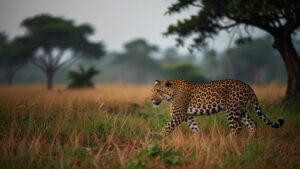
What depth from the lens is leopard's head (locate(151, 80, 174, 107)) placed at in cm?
995

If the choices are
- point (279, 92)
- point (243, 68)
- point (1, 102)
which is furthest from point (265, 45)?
point (1, 102)

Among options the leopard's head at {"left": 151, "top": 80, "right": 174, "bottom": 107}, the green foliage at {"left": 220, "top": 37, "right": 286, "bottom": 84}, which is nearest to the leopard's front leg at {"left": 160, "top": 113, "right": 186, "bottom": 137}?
the leopard's head at {"left": 151, "top": 80, "right": 174, "bottom": 107}

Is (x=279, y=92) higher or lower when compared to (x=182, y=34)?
lower

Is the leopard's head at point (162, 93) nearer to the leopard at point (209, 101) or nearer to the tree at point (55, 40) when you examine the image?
the leopard at point (209, 101)

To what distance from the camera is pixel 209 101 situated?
9625 millimetres

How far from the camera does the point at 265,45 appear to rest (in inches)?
2131

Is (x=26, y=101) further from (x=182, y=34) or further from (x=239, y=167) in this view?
(x=182, y=34)

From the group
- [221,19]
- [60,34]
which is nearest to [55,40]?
[60,34]

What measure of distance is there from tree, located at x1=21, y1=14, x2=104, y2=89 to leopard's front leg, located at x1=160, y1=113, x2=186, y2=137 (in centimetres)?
2746

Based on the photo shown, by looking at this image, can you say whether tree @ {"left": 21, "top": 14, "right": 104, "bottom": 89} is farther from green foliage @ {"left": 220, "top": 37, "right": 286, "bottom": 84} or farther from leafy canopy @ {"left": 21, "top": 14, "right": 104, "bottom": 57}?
green foliage @ {"left": 220, "top": 37, "right": 286, "bottom": 84}

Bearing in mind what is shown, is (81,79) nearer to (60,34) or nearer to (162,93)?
(60,34)

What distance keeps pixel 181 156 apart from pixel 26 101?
14.5 feet

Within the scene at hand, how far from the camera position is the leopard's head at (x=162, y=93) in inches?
392

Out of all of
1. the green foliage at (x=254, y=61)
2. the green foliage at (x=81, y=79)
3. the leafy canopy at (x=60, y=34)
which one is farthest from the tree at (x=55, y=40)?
the green foliage at (x=254, y=61)
